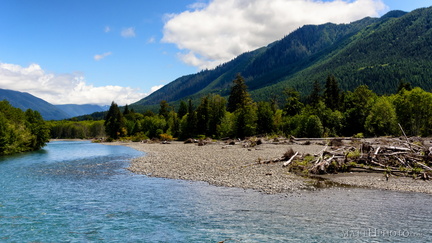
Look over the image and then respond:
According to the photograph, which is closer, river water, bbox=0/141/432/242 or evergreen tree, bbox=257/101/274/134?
river water, bbox=0/141/432/242

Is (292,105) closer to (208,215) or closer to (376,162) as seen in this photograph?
(376,162)

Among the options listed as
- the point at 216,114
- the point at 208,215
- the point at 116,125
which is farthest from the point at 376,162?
the point at 116,125

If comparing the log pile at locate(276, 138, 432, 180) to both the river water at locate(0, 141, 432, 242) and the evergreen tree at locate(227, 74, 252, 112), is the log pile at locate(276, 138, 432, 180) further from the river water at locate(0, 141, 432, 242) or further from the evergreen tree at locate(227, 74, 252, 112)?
the evergreen tree at locate(227, 74, 252, 112)

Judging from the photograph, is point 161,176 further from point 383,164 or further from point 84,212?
point 383,164

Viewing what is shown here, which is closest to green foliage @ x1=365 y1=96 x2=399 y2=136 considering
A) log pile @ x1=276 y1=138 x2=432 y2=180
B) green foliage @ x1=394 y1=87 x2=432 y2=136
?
green foliage @ x1=394 y1=87 x2=432 y2=136

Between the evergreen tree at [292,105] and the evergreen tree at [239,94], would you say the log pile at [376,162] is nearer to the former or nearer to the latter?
Answer: the evergreen tree at [292,105]

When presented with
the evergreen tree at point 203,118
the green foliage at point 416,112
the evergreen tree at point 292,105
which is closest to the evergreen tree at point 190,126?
the evergreen tree at point 203,118

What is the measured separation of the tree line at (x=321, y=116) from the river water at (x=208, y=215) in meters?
59.4

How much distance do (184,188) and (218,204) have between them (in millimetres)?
5789

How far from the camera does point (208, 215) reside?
15922mm

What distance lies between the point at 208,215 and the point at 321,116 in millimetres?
71533

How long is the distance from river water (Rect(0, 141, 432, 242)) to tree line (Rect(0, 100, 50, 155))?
1943 inches

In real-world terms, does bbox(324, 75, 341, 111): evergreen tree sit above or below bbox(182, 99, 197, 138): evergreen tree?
above

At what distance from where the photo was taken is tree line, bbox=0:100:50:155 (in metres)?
62.4
